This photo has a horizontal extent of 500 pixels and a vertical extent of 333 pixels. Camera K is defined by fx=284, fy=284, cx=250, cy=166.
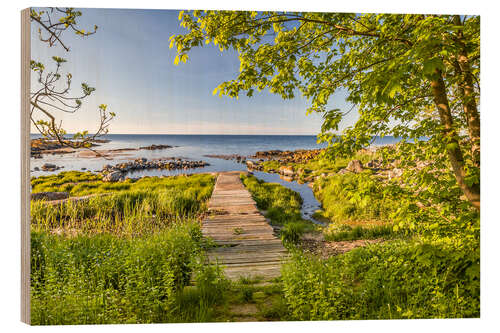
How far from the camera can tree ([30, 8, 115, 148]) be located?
2543 mm

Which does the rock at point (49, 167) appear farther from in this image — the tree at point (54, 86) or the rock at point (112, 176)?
the rock at point (112, 176)

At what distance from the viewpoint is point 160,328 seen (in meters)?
2.33

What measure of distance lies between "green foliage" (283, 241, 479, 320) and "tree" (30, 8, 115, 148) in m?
2.48

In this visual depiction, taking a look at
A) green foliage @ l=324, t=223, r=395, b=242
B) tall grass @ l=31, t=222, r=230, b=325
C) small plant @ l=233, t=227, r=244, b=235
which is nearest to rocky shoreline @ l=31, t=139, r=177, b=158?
tall grass @ l=31, t=222, r=230, b=325

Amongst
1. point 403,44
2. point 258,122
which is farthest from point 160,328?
point 403,44

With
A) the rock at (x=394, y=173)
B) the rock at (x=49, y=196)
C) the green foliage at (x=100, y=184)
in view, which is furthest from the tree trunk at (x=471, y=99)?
the rock at (x=49, y=196)

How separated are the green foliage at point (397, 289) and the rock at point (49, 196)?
2.39 m

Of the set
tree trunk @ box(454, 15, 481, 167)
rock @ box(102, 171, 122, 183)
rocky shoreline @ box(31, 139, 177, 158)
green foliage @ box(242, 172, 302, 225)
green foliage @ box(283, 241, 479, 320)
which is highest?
tree trunk @ box(454, 15, 481, 167)

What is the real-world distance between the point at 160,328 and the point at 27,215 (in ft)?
5.09

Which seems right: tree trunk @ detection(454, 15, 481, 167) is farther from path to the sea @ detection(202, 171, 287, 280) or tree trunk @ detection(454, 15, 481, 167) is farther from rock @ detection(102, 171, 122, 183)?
rock @ detection(102, 171, 122, 183)

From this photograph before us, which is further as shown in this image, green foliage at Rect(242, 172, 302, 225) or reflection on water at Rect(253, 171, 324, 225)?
green foliage at Rect(242, 172, 302, 225)

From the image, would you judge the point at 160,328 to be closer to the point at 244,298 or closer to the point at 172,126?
the point at 244,298

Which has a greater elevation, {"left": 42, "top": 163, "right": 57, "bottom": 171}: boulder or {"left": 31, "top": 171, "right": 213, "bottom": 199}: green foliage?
{"left": 42, "top": 163, "right": 57, "bottom": 171}: boulder

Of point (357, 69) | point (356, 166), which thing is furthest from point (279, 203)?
point (357, 69)
